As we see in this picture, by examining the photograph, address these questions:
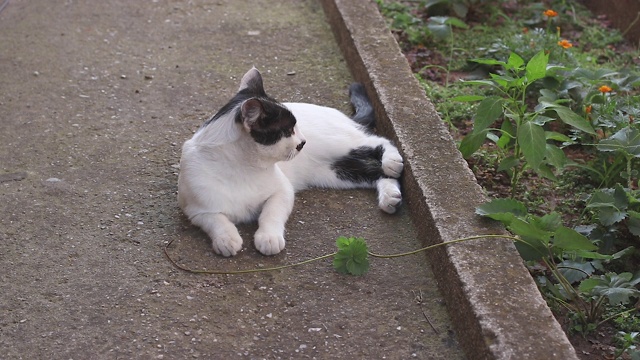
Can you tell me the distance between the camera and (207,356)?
9.24ft

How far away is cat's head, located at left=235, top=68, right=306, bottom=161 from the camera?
328 centimetres

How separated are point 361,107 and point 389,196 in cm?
84

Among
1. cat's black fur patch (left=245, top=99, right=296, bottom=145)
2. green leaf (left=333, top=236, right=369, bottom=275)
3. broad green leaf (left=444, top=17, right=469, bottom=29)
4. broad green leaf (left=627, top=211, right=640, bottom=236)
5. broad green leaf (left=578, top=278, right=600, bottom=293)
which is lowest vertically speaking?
broad green leaf (left=444, top=17, right=469, bottom=29)

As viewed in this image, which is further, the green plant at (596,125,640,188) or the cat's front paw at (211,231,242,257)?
the green plant at (596,125,640,188)

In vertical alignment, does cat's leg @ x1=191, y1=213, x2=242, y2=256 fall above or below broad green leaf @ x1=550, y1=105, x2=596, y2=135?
below

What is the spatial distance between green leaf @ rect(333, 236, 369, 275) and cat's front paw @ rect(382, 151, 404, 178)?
634 millimetres

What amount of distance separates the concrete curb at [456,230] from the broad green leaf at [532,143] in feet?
0.89

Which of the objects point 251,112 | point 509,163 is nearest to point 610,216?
point 509,163

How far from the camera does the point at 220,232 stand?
3.34m

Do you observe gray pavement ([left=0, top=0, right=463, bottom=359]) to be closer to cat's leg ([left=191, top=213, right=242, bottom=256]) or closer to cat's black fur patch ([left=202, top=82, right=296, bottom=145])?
cat's leg ([left=191, top=213, right=242, bottom=256])

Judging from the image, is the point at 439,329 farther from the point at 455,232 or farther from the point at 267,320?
the point at 267,320

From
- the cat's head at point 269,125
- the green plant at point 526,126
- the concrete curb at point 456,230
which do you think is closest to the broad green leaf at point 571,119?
the green plant at point 526,126

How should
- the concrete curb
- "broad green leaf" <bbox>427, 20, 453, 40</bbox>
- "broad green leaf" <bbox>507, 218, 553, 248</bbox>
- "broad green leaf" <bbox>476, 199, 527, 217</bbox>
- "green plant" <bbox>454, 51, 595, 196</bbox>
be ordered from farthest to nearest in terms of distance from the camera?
"broad green leaf" <bbox>427, 20, 453, 40</bbox>, "green plant" <bbox>454, 51, 595, 196</bbox>, "broad green leaf" <bbox>476, 199, 527, 217</bbox>, "broad green leaf" <bbox>507, 218, 553, 248</bbox>, the concrete curb

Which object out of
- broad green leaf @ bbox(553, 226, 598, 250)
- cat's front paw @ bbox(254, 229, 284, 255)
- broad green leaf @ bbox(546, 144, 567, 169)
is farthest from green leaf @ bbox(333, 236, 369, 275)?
broad green leaf @ bbox(546, 144, 567, 169)
